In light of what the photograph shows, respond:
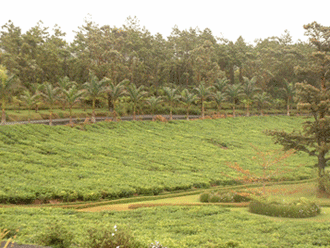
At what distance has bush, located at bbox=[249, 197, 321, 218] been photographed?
54.3 ft

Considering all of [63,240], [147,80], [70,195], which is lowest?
[70,195]

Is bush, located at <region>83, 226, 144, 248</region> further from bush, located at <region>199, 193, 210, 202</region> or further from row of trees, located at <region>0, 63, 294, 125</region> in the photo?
row of trees, located at <region>0, 63, 294, 125</region>

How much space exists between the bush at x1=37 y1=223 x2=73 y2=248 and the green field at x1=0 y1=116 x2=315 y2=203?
10.5m

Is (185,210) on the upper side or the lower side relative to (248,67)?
lower

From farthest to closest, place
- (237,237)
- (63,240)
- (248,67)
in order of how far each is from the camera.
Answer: (248,67), (237,237), (63,240)

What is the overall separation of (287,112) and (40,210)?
63883 mm

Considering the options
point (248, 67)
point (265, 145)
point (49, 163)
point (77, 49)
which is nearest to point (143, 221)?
point (49, 163)

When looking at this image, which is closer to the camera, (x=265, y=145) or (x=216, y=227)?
(x=216, y=227)

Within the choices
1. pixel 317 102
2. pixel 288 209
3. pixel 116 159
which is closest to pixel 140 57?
pixel 116 159

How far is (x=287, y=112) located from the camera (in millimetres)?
70750

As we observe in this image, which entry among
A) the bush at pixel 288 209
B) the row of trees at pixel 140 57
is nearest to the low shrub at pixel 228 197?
the bush at pixel 288 209

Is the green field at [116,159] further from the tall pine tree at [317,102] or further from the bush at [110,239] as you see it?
the bush at [110,239]

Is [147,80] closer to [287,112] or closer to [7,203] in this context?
[287,112]

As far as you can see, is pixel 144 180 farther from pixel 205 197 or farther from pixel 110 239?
pixel 110 239
